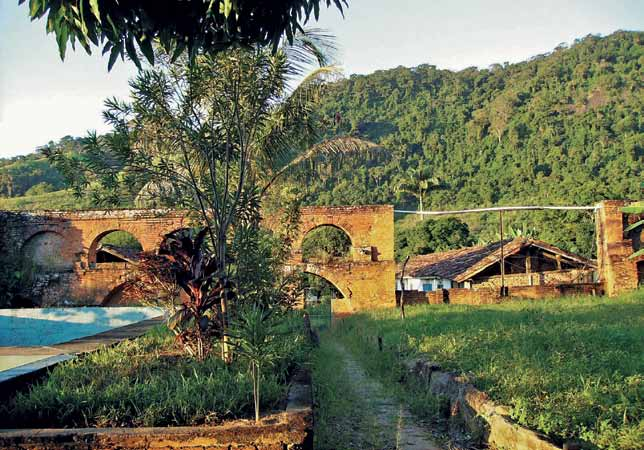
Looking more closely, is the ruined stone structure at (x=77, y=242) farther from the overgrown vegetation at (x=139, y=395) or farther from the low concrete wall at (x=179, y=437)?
the low concrete wall at (x=179, y=437)

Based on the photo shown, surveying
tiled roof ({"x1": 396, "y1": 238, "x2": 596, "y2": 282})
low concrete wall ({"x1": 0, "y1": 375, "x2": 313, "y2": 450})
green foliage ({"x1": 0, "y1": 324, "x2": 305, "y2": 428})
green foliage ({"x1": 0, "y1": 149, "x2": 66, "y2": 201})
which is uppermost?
green foliage ({"x1": 0, "y1": 149, "x2": 66, "y2": 201})

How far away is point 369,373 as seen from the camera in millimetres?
11383

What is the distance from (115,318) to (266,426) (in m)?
13.4

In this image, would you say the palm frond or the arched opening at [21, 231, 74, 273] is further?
the arched opening at [21, 231, 74, 273]

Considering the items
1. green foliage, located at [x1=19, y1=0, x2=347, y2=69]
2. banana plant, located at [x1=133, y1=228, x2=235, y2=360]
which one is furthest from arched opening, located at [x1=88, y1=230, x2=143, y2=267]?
green foliage, located at [x1=19, y1=0, x2=347, y2=69]

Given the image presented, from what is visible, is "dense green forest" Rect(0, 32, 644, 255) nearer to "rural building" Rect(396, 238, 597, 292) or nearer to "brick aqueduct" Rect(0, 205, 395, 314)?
"rural building" Rect(396, 238, 597, 292)

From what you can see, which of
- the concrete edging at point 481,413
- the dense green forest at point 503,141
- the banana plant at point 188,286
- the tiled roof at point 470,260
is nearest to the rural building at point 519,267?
the tiled roof at point 470,260

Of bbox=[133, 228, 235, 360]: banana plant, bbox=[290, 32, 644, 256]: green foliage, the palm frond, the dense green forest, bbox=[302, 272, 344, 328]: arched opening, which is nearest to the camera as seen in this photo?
bbox=[133, 228, 235, 360]: banana plant

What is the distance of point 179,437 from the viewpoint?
454 centimetres

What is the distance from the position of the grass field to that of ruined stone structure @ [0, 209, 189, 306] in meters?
9.42

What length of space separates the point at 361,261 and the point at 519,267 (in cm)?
943

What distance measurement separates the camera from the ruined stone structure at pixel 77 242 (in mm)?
21281

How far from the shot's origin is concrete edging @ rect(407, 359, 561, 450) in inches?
194

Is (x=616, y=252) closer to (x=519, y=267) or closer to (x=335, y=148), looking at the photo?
(x=519, y=267)
